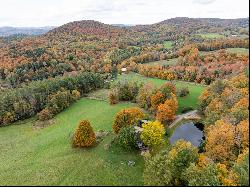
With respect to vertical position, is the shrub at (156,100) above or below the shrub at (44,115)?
above

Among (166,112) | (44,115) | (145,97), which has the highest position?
(166,112)

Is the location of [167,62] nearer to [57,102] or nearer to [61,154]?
[57,102]

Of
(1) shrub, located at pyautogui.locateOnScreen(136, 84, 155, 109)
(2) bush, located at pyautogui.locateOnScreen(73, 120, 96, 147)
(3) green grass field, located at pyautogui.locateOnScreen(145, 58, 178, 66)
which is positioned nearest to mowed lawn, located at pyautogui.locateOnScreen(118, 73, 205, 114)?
(1) shrub, located at pyautogui.locateOnScreen(136, 84, 155, 109)

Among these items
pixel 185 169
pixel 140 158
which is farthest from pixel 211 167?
pixel 140 158

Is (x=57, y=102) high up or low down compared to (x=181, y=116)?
up

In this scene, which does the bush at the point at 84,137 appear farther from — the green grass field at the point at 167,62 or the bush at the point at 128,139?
the green grass field at the point at 167,62

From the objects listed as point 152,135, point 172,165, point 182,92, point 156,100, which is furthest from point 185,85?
point 172,165

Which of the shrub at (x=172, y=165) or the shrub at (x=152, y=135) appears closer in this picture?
the shrub at (x=172, y=165)

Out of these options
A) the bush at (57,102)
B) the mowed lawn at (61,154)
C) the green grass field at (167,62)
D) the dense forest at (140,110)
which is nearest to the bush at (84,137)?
the dense forest at (140,110)
